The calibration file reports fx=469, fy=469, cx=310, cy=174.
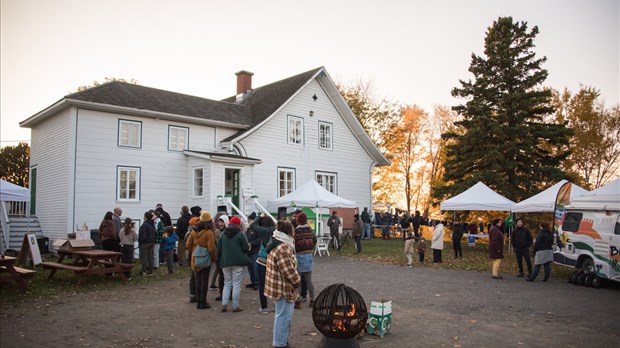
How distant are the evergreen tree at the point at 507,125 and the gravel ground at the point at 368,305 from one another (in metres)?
13.5

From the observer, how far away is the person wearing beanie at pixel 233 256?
28.1ft

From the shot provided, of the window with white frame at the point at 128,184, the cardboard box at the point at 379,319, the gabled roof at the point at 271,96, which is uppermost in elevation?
the gabled roof at the point at 271,96

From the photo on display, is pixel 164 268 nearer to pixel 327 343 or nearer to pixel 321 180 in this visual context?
pixel 327 343

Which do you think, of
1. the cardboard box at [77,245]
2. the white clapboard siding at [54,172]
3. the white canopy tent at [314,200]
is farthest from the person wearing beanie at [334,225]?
the white clapboard siding at [54,172]

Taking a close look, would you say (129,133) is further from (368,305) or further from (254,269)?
(368,305)

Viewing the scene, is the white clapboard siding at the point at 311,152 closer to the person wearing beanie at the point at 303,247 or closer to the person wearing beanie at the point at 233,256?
the person wearing beanie at the point at 303,247

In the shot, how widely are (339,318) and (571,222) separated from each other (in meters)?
10.3

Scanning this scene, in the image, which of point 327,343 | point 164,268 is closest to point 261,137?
point 164,268

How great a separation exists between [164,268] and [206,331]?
781 cm

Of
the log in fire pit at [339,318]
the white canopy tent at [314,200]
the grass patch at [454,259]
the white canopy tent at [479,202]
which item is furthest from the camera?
the white canopy tent at [314,200]

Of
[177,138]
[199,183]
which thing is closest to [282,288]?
[199,183]

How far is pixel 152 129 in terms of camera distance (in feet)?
69.5

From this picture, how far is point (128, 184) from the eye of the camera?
20.3 metres

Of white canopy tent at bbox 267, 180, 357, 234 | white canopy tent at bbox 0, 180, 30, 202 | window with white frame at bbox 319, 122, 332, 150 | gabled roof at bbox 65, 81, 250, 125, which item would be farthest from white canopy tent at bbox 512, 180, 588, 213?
white canopy tent at bbox 0, 180, 30, 202
